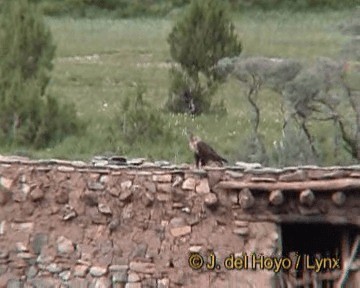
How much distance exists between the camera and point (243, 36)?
37.4 metres

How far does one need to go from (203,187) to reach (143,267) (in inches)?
34.5

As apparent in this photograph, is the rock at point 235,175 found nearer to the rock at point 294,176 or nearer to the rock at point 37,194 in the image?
the rock at point 294,176

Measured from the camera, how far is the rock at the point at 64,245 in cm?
1359

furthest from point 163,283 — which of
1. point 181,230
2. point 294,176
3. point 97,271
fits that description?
point 294,176

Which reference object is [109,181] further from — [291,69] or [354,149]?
[291,69]

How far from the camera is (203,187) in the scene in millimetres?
13094

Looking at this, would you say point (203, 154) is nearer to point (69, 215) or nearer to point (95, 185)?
point (95, 185)

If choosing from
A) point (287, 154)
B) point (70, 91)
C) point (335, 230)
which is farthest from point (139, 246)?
point (70, 91)

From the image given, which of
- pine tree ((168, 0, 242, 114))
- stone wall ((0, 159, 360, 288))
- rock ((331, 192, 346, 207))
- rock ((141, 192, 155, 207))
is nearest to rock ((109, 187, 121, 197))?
stone wall ((0, 159, 360, 288))

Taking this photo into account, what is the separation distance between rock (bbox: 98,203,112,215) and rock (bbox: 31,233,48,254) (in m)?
0.59

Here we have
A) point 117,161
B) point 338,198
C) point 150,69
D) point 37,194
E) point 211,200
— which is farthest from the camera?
point 150,69

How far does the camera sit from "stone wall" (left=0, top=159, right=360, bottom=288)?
12898mm

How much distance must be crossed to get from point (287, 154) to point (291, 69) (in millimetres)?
3855

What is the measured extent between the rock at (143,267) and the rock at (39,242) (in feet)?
2.72
